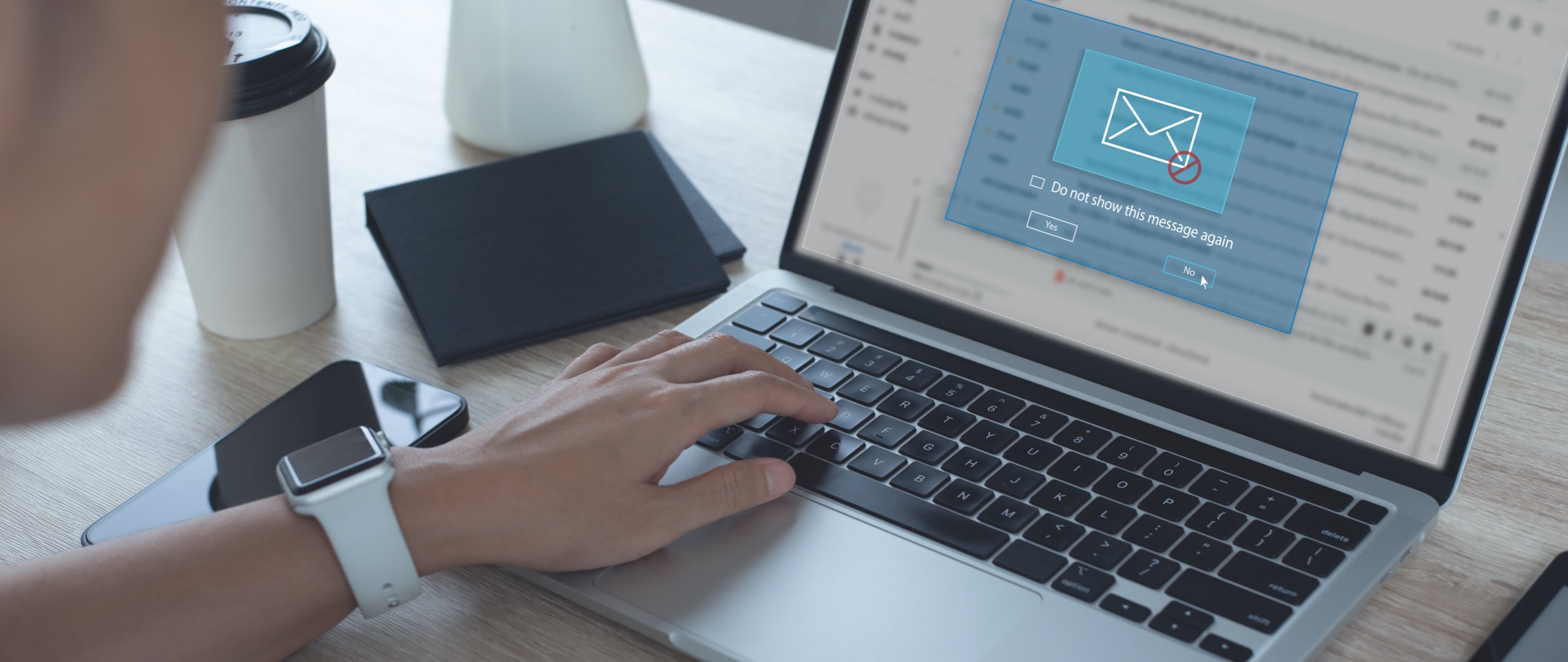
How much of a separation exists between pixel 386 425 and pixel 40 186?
15.0 inches

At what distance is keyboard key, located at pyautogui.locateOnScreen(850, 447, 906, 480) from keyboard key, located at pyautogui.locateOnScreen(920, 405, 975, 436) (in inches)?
1.4

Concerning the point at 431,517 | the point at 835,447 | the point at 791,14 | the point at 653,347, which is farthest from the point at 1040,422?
the point at 791,14

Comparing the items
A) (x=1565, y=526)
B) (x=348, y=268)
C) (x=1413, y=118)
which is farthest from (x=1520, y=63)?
(x=348, y=268)

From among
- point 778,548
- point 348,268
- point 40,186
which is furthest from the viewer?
point 348,268

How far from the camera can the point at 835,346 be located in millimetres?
835

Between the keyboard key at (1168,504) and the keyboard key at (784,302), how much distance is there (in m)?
0.29

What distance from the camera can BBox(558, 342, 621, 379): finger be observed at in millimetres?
774

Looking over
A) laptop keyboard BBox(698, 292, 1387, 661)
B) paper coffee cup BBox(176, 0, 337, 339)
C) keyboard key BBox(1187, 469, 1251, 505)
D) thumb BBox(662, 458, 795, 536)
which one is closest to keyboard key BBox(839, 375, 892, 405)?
laptop keyboard BBox(698, 292, 1387, 661)

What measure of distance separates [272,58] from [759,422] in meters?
0.40

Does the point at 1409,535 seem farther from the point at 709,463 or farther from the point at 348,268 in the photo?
the point at 348,268

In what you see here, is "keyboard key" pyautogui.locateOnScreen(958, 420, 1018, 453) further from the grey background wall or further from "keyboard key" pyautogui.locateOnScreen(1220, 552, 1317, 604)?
the grey background wall

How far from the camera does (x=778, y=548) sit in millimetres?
673

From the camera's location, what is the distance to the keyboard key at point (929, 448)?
734 millimetres

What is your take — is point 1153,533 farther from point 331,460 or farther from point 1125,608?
point 331,460
